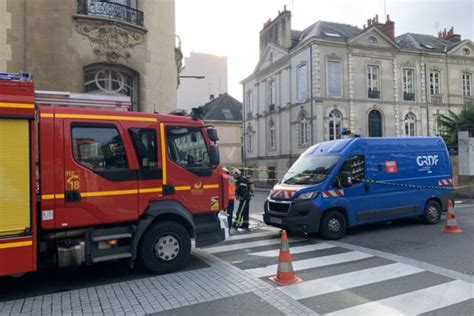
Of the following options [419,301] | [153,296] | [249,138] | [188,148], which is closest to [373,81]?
[249,138]

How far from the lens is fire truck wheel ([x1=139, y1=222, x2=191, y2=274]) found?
671 centimetres

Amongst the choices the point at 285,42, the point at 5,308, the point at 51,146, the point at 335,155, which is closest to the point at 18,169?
the point at 51,146

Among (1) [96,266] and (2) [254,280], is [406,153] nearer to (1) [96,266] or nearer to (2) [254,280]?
(2) [254,280]

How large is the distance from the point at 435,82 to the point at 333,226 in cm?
2891

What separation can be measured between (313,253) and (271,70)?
30441 millimetres

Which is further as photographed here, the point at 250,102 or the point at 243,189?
the point at 250,102

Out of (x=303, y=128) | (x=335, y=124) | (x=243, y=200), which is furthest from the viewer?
(x=303, y=128)

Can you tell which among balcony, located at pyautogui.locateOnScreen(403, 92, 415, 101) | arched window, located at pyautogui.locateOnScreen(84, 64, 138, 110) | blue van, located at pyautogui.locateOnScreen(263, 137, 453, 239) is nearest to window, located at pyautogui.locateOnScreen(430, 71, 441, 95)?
balcony, located at pyautogui.locateOnScreen(403, 92, 415, 101)

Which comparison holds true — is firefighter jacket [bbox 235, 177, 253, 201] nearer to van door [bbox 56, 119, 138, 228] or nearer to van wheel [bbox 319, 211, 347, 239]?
van wheel [bbox 319, 211, 347, 239]

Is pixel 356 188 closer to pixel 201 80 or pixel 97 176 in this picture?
pixel 97 176

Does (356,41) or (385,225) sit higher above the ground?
(356,41)

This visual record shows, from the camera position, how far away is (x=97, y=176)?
6.41 m

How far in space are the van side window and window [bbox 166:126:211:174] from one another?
385cm

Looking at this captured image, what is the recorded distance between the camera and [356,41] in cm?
3072
